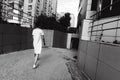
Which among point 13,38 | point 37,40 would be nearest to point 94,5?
point 37,40

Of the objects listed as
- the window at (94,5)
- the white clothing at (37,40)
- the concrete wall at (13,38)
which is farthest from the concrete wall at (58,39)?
the white clothing at (37,40)

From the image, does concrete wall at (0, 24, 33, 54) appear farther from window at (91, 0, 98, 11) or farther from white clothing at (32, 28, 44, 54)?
window at (91, 0, 98, 11)

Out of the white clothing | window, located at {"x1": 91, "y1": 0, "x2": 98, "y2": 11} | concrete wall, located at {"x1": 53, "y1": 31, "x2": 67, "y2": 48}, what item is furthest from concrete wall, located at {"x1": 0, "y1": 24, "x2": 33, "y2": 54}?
window, located at {"x1": 91, "y1": 0, "x2": 98, "y2": 11}

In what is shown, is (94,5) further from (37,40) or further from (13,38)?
(13,38)

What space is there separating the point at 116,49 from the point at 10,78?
315cm

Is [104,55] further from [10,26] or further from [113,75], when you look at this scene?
[10,26]

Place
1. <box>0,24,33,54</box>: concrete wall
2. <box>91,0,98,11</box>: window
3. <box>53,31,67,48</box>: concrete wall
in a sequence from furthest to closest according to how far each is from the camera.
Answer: <box>53,31,67,48</box>: concrete wall → <box>91,0,98,11</box>: window → <box>0,24,33,54</box>: concrete wall

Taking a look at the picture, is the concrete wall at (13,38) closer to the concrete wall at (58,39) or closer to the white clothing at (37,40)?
the white clothing at (37,40)

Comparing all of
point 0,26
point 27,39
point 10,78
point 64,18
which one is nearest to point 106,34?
point 10,78

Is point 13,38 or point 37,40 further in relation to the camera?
point 13,38

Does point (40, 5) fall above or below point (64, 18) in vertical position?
above

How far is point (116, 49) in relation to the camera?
107 inches

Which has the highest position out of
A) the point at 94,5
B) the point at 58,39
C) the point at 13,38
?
the point at 94,5

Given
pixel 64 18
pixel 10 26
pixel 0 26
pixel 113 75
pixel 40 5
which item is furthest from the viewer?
pixel 40 5
